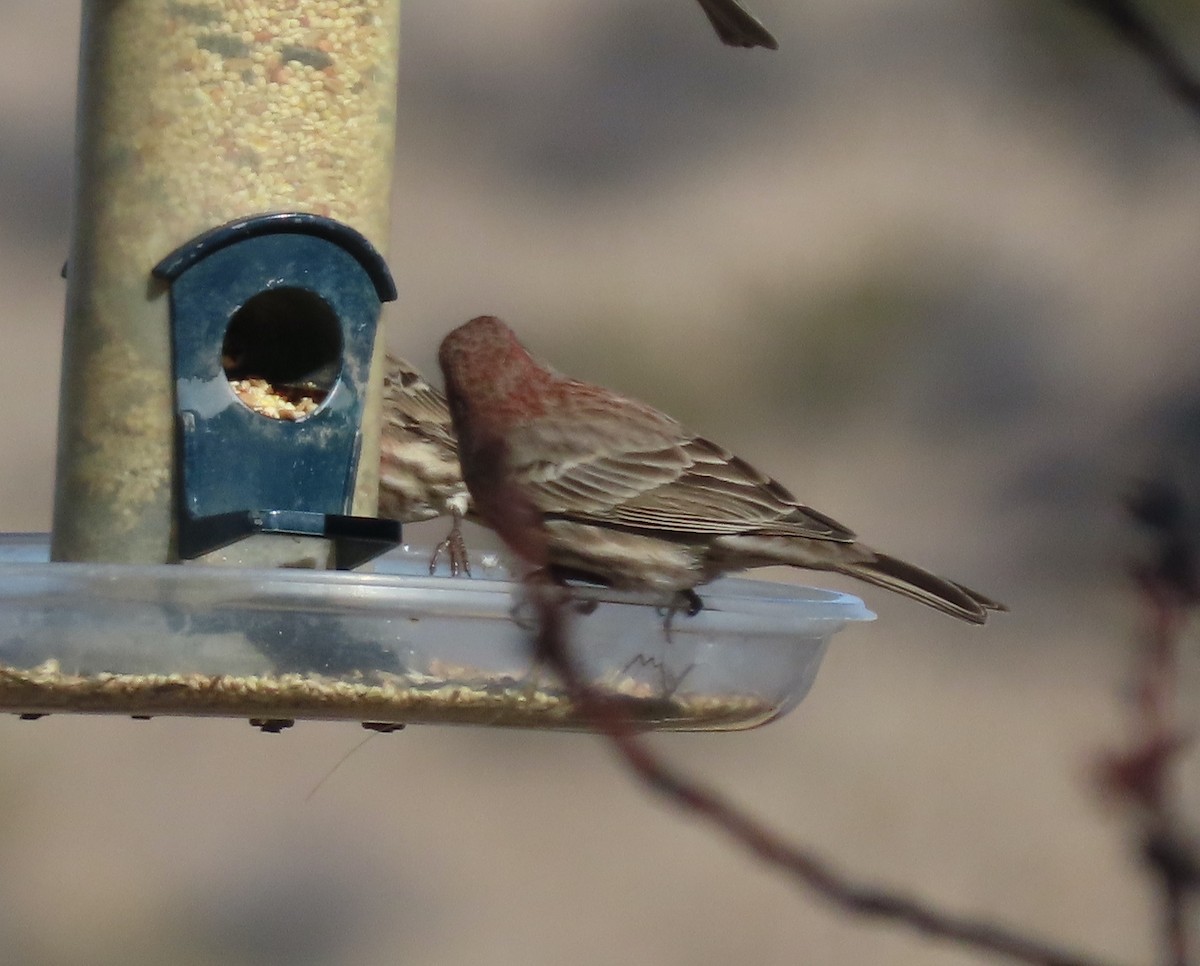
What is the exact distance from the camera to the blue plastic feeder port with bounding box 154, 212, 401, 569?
13.1 ft

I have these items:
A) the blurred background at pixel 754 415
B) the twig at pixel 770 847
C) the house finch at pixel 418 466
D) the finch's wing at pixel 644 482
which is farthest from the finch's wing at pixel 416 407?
the twig at pixel 770 847

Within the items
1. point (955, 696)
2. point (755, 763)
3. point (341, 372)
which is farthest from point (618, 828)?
point (341, 372)

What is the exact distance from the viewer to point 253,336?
13.9 ft

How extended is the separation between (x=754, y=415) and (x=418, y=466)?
3.94m

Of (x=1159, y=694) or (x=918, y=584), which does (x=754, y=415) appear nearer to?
(x=918, y=584)

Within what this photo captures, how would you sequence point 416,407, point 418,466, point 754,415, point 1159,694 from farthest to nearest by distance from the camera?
point 754,415
point 416,407
point 418,466
point 1159,694

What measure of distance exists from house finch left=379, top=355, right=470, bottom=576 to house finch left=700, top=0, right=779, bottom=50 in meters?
1.43

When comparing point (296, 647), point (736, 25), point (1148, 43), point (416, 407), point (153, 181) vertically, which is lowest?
point (296, 647)

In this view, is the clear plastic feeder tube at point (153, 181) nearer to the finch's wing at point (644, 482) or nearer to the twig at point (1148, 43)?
the finch's wing at point (644, 482)

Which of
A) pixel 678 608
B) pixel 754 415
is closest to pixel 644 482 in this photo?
pixel 678 608

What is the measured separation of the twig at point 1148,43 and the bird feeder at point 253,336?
1.99m

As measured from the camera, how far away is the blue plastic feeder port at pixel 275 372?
3.99 metres

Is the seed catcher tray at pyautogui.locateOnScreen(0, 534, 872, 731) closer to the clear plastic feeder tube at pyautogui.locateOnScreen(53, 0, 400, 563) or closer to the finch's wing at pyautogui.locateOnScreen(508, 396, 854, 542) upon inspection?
the clear plastic feeder tube at pyautogui.locateOnScreen(53, 0, 400, 563)

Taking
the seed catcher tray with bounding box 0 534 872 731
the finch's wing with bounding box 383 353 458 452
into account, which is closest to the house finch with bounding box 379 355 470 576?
the finch's wing with bounding box 383 353 458 452
